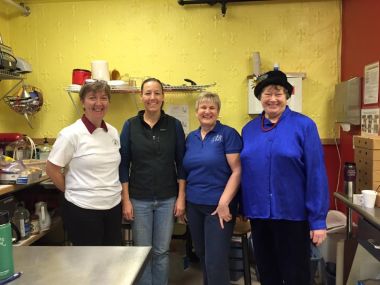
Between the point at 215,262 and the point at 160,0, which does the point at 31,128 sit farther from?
the point at 215,262

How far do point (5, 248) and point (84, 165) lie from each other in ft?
2.98

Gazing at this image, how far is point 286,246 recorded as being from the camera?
69.3 inches

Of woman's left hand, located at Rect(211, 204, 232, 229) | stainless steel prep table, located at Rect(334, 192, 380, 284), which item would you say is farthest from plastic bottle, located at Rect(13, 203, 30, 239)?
stainless steel prep table, located at Rect(334, 192, 380, 284)

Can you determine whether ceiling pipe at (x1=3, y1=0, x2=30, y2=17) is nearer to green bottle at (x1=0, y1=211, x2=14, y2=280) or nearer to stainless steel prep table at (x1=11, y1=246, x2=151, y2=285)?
stainless steel prep table at (x1=11, y1=246, x2=151, y2=285)

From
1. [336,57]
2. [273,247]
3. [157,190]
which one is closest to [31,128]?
[157,190]

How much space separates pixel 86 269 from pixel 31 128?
2578 millimetres

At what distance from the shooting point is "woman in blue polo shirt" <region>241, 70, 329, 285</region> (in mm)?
1663

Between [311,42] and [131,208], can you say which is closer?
[131,208]

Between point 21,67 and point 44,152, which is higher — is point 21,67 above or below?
above

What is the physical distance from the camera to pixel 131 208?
2053 millimetres

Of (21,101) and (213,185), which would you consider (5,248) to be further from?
(21,101)

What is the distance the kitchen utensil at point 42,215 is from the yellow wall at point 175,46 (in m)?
0.92

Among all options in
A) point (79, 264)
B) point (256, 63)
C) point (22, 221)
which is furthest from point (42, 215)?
point (256, 63)

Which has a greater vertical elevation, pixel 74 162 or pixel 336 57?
pixel 336 57
